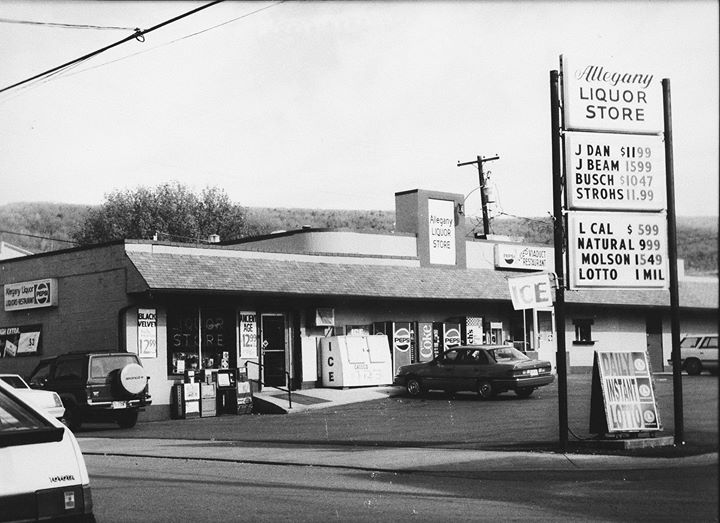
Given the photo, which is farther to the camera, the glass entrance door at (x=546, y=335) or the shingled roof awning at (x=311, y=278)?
the glass entrance door at (x=546, y=335)

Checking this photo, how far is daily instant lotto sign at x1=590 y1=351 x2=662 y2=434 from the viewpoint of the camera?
550 inches

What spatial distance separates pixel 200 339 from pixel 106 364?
4.79 m

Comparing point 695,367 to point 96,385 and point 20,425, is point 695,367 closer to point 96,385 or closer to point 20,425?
point 20,425

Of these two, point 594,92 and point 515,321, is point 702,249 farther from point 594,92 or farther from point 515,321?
point 515,321

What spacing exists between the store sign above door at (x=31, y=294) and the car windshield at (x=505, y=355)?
13.1 metres

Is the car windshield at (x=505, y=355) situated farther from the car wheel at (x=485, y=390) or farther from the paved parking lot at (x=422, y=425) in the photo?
the paved parking lot at (x=422, y=425)

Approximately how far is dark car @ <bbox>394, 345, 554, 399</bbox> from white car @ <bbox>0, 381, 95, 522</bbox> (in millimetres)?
20567

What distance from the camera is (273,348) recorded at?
28375 millimetres

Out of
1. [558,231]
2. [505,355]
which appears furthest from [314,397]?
[558,231]

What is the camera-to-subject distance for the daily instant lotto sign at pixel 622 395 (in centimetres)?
1396

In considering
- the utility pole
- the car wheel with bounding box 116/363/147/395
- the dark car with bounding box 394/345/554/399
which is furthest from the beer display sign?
the utility pole

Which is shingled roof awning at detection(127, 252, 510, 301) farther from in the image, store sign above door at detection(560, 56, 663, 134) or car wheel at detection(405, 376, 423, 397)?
store sign above door at detection(560, 56, 663, 134)

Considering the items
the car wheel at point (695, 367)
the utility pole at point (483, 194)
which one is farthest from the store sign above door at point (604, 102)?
the utility pole at point (483, 194)

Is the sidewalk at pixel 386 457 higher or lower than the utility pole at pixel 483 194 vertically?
lower
